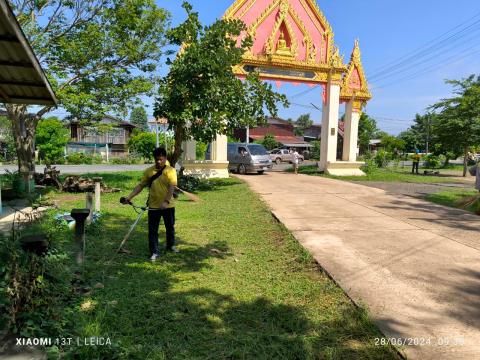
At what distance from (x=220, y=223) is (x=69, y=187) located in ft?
22.2

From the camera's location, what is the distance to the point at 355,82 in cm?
1883

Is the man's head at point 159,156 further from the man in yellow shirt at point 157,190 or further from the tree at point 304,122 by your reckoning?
the tree at point 304,122

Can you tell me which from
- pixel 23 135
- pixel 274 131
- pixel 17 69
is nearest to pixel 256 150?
pixel 23 135

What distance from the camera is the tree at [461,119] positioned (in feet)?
65.4

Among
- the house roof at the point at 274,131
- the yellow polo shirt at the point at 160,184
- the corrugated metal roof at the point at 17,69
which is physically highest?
the house roof at the point at 274,131

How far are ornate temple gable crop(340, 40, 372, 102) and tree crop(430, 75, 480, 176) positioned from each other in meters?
6.04

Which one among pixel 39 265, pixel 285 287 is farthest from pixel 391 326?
pixel 39 265

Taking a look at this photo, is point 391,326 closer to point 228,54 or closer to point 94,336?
point 94,336

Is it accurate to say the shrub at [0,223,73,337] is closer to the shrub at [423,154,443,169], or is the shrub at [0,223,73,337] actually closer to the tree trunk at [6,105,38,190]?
the tree trunk at [6,105,38,190]

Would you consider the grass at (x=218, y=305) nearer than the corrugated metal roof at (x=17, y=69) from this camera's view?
→ Yes

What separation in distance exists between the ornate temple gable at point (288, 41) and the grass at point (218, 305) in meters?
12.1

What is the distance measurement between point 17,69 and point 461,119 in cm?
2231

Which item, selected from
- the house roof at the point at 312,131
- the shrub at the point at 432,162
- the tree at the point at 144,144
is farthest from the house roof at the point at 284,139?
the shrub at the point at 432,162

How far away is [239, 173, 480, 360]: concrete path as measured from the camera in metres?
3.05
